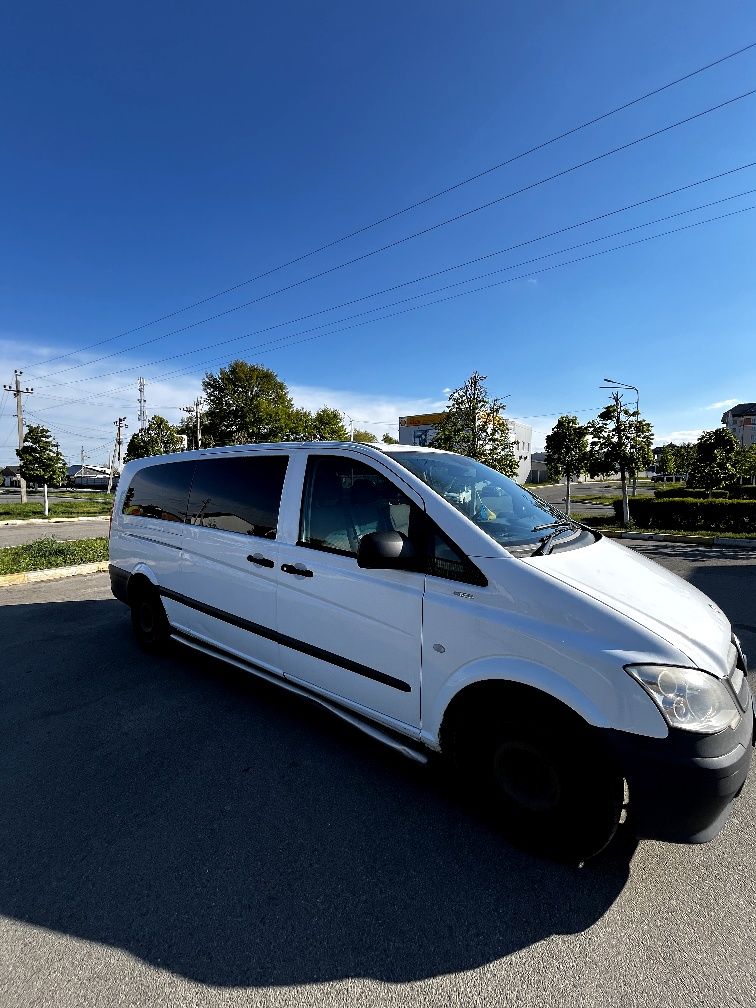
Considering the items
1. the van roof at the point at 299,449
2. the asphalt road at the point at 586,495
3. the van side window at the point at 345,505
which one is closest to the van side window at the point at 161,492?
the van roof at the point at 299,449

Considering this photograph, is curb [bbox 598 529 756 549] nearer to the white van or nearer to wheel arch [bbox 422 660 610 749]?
the white van

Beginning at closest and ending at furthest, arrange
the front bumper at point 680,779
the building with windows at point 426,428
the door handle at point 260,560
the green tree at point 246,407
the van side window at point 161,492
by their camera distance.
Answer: the front bumper at point 680,779 < the door handle at point 260,560 < the van side window at point 161,492 < the green tree at point 246,407 < the building with windows at point 426,428

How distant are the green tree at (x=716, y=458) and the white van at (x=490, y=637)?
3567 cm

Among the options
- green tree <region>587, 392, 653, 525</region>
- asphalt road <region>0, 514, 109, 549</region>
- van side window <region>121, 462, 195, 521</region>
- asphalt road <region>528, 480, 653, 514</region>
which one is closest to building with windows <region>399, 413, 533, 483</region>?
asphalt road <region>528, 480, 653, 514</region>

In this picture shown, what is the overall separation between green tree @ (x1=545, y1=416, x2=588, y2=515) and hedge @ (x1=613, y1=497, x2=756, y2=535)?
30.3 feet

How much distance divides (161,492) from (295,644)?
2.25 meters

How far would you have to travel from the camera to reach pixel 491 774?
2.17 meters

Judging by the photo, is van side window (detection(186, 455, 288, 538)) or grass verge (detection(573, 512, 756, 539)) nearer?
van side window (detection(186, 455, 288, 538))

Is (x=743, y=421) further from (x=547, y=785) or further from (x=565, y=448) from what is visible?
(x=547, y=785)

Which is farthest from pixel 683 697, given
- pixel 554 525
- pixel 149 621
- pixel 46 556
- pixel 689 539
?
pixel 689 539

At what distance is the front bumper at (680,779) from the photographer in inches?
66.2

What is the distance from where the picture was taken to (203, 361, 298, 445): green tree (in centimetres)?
4006

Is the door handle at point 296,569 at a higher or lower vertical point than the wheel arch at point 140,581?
higher

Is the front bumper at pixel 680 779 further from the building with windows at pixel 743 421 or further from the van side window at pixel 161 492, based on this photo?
the building with windows at pixel 743 421
